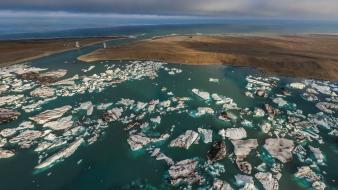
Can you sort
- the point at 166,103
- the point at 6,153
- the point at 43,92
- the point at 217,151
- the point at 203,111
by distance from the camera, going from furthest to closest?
the point at 43,92
the point at 166,103
the point at 203,111
the point at 217,151
the point at 6,153

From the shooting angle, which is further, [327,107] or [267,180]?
[327,107]

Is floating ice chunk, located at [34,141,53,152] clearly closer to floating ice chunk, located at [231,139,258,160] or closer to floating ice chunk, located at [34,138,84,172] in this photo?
floating ice chunk, located at [34,138,84,172]

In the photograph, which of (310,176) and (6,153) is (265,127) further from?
(6,153)

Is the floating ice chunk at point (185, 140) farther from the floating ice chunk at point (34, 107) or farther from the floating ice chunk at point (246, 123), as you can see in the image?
the floating ice chunk at point (34, 107)

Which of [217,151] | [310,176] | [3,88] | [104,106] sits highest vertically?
[3,88]

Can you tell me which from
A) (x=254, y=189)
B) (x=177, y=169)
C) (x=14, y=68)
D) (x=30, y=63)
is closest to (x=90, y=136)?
(x=177, y=169)

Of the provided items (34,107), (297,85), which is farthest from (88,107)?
(297,85)

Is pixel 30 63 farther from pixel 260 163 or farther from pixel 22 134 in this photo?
pixel 260 163
